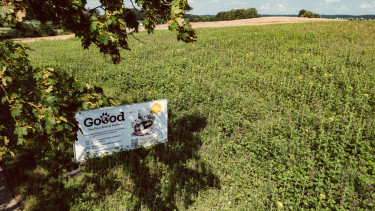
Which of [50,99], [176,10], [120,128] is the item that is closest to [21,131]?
[50,99]

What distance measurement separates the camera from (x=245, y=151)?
5059 millimetres

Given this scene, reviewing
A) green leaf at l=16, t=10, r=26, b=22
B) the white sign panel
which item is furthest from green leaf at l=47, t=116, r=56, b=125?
the white sign panel

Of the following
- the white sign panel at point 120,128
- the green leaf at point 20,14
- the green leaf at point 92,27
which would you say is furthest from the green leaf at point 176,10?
the white sign panel at point 120,128

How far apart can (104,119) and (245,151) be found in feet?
10.8

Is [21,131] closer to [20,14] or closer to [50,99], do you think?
[50,99]

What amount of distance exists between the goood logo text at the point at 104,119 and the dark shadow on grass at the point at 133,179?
90 centimetres

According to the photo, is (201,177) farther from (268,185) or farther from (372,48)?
(372,48)

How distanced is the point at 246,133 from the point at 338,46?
380 inches

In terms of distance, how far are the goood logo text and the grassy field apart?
988mm

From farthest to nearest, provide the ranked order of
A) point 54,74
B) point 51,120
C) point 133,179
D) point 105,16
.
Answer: point 133,179, point 54,74, point 105,16, point 51,120

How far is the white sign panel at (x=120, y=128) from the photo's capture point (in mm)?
4664

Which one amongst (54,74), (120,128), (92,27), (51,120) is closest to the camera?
(51,120)

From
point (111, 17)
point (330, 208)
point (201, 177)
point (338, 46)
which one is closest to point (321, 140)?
point (330, 208)

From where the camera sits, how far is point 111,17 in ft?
9.11
